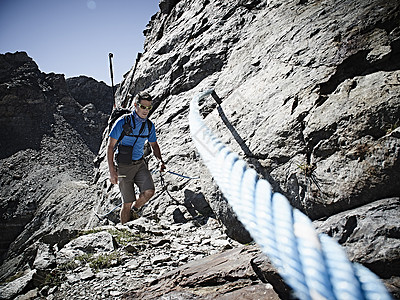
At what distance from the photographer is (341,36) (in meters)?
3.41

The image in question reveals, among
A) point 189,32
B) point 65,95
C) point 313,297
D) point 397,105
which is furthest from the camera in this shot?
point 65,95

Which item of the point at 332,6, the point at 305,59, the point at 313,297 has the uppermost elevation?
the point at 332,6

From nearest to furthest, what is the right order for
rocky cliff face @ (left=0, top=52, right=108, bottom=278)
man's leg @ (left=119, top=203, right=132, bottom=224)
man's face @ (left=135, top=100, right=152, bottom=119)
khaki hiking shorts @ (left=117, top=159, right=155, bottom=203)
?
man's face @ (left=135, top=100, right=152, bottom=119) < khaki hiking shorts @ (left=117, top=159, right=155, bottom=203) < man's leg @ (left=119, top=203, right=132, bottom=224) < rocky cliff face @ (left=0, top=52, right=108, bottom=278)

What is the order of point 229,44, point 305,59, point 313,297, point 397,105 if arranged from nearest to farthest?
point 313,297 → point 397,105 → point 305,59 → point 229,44

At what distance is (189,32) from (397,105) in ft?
29.8

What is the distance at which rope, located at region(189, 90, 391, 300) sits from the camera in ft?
3.17

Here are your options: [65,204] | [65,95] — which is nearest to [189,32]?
[65,204]

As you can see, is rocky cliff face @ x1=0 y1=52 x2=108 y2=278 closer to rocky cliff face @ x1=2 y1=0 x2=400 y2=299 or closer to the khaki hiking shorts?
the khaki hiking shorts

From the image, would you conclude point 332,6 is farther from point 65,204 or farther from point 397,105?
point 65,204

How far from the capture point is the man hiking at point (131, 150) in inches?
199

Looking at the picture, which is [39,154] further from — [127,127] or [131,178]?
[127,127]

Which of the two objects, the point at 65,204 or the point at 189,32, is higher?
the point at 189,32

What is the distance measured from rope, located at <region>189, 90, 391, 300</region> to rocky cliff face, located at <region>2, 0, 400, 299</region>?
0.90 metres

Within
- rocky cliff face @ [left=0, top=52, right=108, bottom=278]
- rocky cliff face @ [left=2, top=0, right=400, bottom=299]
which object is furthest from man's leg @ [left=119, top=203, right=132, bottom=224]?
rocky cliff face @ [left=0, top=52, right=108, bottom=278]
